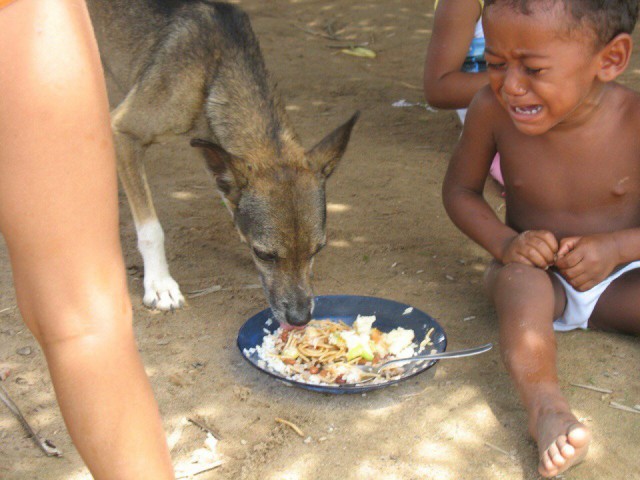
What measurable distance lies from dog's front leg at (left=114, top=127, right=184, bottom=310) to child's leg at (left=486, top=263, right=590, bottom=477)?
1.68 m

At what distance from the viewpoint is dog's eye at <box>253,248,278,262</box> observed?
4.23 m

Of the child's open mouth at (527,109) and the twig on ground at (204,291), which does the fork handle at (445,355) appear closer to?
the child's open mouth at (527,109)

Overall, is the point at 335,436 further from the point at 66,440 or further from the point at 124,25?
the point at 124,25

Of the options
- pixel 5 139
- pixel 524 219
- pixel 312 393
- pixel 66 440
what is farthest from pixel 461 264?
pixel 5 139

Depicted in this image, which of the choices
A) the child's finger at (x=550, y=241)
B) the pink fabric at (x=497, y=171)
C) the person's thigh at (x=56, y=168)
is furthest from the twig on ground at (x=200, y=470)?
the pink fabric at (x=497, y=171)

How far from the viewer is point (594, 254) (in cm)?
370

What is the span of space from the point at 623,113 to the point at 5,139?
9.08 feet

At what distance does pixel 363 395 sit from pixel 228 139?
5.30 ft

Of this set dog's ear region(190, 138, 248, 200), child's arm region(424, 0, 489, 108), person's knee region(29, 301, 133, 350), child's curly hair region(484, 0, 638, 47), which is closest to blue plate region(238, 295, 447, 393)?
dog's ear region(190, 138, 248, 200)

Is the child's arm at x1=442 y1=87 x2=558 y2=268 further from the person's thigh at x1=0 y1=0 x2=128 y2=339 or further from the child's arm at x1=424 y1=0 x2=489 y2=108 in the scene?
the person's thigh at x1=0 y1=0 x2=128 y2=339

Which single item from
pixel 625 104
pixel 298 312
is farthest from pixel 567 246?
pixel 298 312

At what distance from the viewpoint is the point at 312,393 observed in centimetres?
368

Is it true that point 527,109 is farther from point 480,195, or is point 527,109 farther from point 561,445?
point 561,445

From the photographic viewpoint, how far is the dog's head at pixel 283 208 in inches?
163
